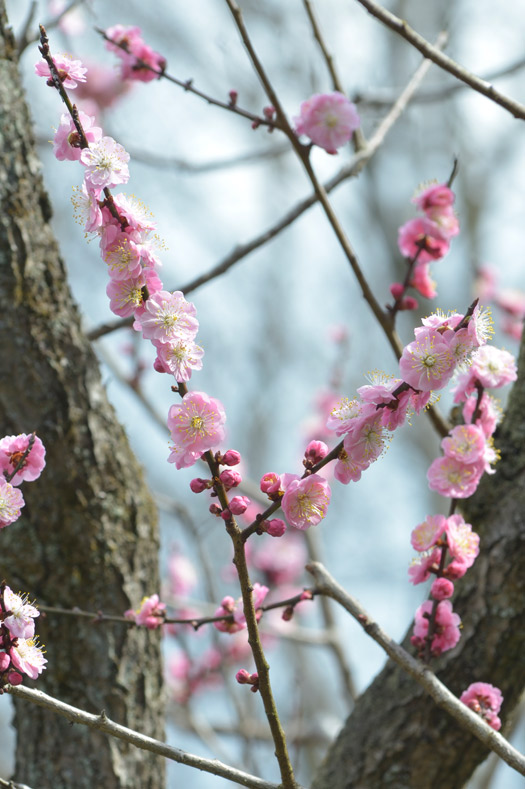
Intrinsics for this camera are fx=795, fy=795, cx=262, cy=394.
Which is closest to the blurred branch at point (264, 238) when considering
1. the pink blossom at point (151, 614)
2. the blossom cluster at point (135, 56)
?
the blossom cluster at point (135, 56)

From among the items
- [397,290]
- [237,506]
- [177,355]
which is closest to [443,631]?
[237,506]

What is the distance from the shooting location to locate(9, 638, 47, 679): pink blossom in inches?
44.8

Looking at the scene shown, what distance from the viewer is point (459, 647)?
178cm

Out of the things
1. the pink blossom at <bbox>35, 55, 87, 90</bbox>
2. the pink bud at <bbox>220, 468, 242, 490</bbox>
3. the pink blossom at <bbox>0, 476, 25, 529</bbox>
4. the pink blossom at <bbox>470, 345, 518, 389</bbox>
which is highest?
the pink blossom at <bbox>470, 345, 518, 389</bbox>

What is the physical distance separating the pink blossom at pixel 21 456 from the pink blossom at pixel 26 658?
0.80 feet

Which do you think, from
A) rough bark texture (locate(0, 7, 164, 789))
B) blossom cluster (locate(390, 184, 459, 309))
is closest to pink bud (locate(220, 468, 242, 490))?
rough bark texture (locate(0, 7, 164, 789))

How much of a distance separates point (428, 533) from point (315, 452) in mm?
385

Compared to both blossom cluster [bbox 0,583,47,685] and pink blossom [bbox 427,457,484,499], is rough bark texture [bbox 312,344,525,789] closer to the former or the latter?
pink blossom [bbox 427,457,484,499]

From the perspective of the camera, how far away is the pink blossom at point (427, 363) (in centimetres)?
108

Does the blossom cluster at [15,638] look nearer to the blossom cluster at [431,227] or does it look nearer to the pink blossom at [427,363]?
the pink blossom at [427,363]

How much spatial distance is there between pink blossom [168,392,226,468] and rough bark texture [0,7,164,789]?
2.57 ft

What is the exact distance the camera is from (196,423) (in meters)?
1.14

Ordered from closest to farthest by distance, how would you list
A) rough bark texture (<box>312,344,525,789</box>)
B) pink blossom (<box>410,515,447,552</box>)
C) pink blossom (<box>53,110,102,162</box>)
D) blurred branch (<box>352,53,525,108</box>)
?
pink blossom (<box>53,110,102,162</box>) → pink blossom (<box>410,515,447,552</box>) → rough bark texture (<box>312,344,525,789</box>) → blurred branch (<box>352,53,525,108</box>)

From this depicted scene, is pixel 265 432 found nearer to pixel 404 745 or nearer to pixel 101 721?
pixel 404 745
